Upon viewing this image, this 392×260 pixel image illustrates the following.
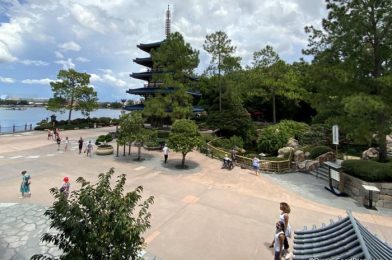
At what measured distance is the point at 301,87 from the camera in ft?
143

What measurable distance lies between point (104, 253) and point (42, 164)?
59.4 ft

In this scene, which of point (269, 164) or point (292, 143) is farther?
point (292, 143)

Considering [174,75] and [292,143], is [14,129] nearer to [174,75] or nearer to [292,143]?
[174,75]

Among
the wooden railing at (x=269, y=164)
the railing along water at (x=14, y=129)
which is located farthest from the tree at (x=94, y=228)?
the railing along water at (x=14, y=129)

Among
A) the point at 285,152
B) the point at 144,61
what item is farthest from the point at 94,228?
the point at 144,61

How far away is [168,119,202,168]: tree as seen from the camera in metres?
19.1

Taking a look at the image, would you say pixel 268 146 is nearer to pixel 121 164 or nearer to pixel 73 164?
pixel 121 164

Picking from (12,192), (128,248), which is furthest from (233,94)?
(128,248)

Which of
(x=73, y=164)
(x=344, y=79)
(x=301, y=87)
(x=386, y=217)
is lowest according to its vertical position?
(x=386, y=217)

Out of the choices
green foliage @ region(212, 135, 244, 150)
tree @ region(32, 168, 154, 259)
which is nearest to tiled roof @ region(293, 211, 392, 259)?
tree @ region(32, 168, 154, 259)

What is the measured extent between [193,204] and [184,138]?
23.1 ft

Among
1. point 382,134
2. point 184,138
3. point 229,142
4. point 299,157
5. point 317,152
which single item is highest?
point 382,134

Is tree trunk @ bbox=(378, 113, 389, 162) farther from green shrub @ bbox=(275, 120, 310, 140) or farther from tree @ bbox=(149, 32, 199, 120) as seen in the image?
tree @ bbox=(149, 32, 199, 120)

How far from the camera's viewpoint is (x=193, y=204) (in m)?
12.9
